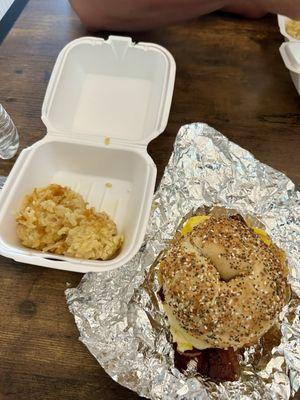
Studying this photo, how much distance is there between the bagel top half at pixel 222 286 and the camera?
0.97 metres

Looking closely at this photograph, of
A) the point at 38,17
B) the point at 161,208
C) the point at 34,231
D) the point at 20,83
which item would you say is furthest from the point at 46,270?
the point at 38,17

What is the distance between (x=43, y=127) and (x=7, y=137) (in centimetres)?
15

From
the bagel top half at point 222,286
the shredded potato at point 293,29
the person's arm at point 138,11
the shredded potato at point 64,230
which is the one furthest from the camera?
the person's arm at point 138,11

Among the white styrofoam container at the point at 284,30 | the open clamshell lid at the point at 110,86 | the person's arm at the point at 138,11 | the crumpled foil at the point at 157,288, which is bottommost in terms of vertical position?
the crumpled foil at the point at 157,288

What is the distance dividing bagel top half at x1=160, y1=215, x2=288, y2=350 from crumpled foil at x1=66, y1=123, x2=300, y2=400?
83mm

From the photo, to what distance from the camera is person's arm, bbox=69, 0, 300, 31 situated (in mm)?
1553

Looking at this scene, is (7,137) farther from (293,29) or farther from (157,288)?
(293,29)

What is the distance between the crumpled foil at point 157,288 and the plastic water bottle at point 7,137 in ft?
1.74

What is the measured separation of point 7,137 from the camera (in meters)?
1.39

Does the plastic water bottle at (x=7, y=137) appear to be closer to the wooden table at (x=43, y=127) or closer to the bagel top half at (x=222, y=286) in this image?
the wooden table at (x=43, y=127)

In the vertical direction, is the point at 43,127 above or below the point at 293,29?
below

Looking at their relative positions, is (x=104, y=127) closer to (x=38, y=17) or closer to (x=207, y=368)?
(x=38, y=17)

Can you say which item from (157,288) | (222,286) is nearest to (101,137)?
(157,288)

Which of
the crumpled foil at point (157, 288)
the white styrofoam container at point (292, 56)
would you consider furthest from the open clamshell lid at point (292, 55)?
the crumpled foil at point (157, 288)
